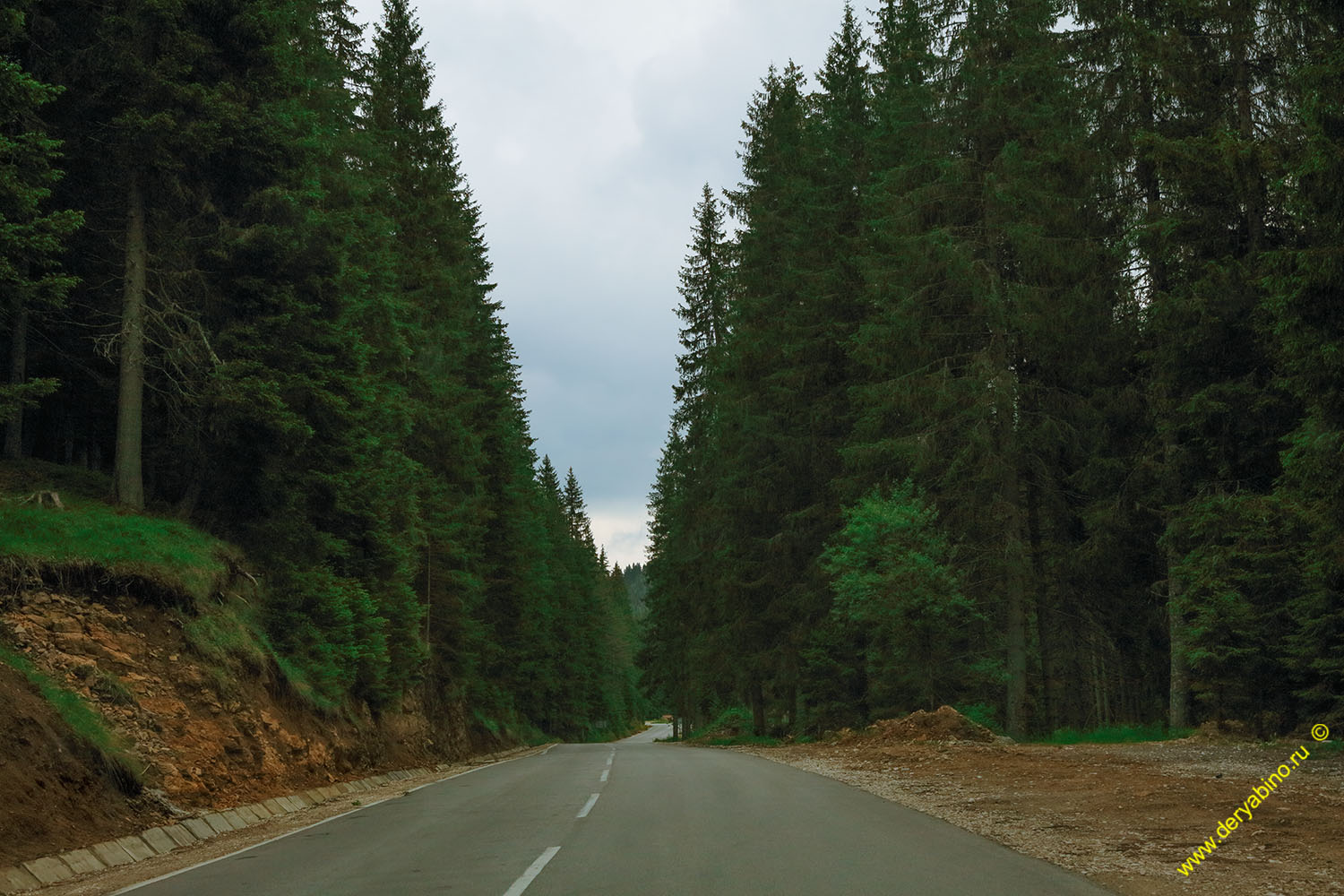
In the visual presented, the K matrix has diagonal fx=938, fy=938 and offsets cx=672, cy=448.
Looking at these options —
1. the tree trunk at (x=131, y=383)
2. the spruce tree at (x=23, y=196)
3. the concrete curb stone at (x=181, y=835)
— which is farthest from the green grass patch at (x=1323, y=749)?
the tree trunk at (x=131, y=383)

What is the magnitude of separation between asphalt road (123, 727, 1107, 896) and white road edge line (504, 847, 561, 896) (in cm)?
2

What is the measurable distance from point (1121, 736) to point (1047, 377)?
32.0ft

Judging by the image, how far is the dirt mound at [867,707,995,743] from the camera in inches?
816

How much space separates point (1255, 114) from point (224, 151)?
69.6 feet

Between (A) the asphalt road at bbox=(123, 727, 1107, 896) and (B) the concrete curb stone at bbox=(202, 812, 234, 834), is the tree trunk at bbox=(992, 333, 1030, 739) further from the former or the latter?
(B) the concrete curb stone at bbox=(202, 812, 234, 834)

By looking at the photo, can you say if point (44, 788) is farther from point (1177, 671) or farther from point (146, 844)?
point (1177, 671)

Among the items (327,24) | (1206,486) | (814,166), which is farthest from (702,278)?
(1206,486)

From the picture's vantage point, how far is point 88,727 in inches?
439

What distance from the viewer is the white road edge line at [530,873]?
23.4 ft

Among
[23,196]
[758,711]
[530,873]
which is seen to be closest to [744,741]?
[758,711]

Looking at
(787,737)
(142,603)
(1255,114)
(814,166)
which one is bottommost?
(787,737)

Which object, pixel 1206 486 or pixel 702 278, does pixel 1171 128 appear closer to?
pixel 1206 486

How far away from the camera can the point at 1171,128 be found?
69.2 ft

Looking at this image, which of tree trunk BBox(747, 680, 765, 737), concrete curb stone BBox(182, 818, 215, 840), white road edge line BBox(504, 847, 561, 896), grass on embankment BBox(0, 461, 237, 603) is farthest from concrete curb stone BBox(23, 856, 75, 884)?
tree trunk BBox(747, 680, 765, 737)
